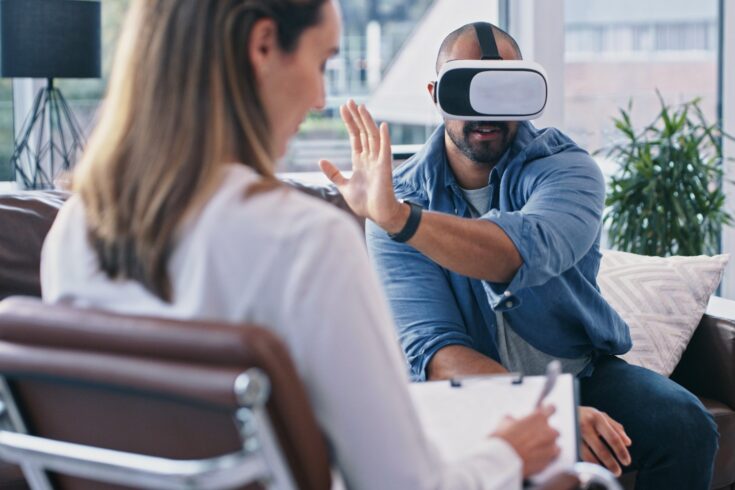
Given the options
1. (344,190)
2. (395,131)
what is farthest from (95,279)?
(395,131)

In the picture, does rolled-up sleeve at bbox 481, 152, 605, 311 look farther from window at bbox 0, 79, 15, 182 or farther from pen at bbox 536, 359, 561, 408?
window at bbox 0, 79, 15, 182

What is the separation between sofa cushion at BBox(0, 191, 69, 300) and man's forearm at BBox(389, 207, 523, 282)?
3.56 ft

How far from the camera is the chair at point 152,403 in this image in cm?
84

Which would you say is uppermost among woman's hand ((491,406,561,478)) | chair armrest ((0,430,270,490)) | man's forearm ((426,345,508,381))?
chair armrest ((0,430,270,490))

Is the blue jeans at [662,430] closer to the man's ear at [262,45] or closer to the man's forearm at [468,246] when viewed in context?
the man's forearm at [468,246]

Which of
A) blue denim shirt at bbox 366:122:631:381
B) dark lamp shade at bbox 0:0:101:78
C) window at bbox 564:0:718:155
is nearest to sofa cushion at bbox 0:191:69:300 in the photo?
dark lamp shade at bbox 0:0:101:78

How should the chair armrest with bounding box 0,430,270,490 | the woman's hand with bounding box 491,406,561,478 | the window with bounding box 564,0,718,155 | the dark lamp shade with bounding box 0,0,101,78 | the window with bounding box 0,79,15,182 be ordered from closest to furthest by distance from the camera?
Answer: the chair armrest with bounding box 0,430,270,490
the woman's hand with bounding box 491,406,561,478
the dark lamp shade with bounding box 0,0,101,78
the window with bounding box 0,79,15,182
the window with bounding box 564,0,718,155

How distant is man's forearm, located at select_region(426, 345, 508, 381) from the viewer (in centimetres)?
184

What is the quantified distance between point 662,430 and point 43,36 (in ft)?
6.19

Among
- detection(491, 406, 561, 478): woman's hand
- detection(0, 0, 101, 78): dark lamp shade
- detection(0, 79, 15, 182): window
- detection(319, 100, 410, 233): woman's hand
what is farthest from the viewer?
detection(0, 79, 15, 182): window

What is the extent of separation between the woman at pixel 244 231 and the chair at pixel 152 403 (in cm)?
5

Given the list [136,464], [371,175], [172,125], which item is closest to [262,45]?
[172,125]

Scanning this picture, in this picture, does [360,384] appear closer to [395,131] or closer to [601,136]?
[395,131]

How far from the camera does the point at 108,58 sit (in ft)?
11.1
